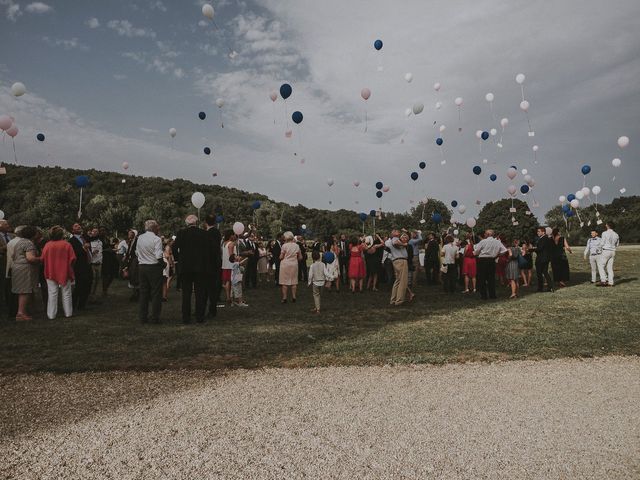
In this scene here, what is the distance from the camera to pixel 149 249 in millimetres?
7422

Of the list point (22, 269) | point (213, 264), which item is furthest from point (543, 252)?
point (22, 269)

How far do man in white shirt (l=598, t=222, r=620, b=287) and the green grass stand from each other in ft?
7.43

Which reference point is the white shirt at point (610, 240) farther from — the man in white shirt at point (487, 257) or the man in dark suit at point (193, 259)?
the man in dark suit at point (193, 259)

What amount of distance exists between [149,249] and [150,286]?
28.7 inches

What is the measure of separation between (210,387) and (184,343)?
200cm

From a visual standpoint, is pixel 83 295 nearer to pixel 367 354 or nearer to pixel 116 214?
pixel 367 354

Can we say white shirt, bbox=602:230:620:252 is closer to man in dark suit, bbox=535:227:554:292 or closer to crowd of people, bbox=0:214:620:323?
crowd of people, bbox=0:214:620:323

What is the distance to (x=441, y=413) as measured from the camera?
11.8ft

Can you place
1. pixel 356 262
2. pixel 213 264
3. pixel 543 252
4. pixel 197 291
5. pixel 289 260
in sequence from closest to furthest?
pixel 197 291, pixel 213 264, pixel 289 260, pixel 543 252, pixel 356 262

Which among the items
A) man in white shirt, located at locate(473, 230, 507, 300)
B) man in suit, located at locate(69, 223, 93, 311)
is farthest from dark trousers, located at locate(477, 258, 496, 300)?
man in suit, located at locate(69, 223, 93, 311)

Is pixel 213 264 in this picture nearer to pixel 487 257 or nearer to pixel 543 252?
pixel 487 257

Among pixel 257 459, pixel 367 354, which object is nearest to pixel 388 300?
pixel 367 354

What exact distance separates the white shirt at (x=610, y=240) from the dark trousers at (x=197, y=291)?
Answer: 11354mm

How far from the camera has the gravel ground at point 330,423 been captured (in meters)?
2.72
